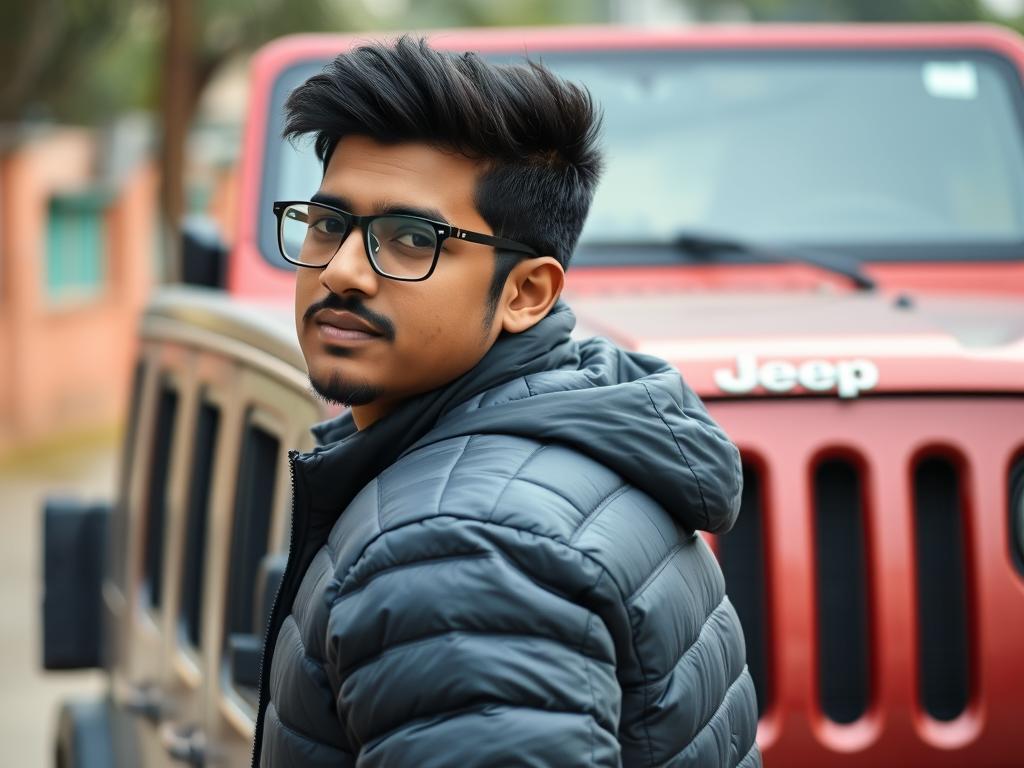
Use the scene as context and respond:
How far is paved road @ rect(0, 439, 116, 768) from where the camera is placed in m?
7.87

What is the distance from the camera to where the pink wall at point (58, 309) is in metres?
17.6

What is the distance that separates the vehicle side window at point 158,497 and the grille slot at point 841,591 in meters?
1.61

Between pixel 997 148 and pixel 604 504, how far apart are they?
285cm

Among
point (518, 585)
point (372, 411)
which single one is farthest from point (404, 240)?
point (518, 585)

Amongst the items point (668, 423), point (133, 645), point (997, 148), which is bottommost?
point (133, 645)

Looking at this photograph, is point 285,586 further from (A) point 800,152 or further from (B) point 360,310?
(A) point 800,152

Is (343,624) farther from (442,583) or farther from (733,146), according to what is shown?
(733,146)

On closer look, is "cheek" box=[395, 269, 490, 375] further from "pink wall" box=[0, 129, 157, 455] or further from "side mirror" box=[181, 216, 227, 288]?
"pink wall" box=[0, 129, 157, 455]

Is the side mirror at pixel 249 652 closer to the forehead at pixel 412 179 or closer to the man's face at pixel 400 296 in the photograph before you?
the man's face at pixel 400 296

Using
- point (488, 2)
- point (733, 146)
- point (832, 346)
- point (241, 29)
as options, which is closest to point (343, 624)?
point (832, 346)

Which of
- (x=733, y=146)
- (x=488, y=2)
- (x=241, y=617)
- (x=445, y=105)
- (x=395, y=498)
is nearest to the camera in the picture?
(x=395, y=498)

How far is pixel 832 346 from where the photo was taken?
8.93 feet

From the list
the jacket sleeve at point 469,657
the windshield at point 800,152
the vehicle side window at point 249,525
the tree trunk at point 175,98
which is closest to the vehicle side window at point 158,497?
the windshield at point 800,152

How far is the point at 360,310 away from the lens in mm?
1814
